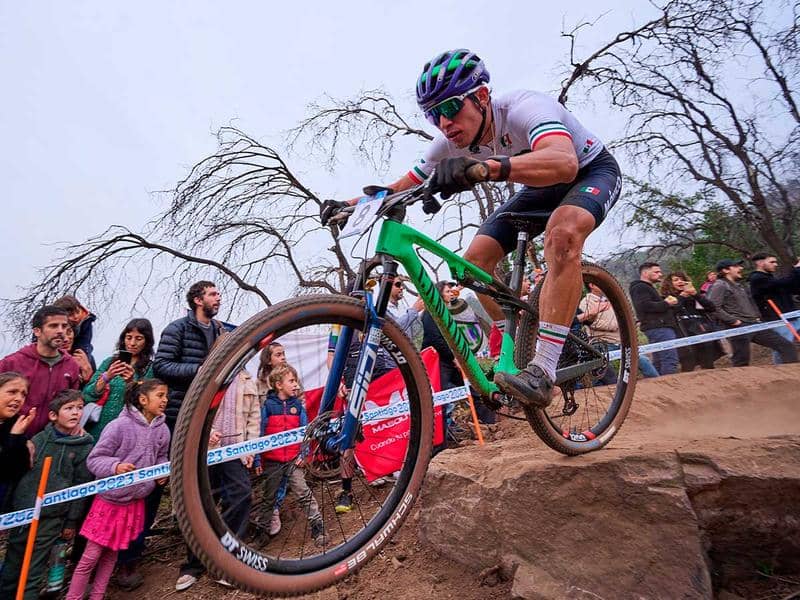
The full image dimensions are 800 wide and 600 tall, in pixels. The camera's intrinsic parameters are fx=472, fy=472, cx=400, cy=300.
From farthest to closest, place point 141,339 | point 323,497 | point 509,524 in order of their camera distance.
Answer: point 141,339, point 509,524, point 323,497

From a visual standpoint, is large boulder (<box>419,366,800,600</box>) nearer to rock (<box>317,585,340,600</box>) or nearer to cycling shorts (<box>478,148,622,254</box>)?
rock (<box>317,585,340,600</box>)

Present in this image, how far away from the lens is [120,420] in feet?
13.0

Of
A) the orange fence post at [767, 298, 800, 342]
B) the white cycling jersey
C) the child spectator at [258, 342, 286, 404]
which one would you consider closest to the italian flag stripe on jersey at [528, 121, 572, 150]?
the white cycling jersey

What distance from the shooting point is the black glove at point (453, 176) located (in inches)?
78.4

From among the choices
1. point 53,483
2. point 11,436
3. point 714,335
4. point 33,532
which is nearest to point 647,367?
point 714,335

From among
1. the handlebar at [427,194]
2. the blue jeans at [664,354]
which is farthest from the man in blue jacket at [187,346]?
the blue jeans at [664,354]

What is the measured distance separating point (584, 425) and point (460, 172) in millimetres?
3045

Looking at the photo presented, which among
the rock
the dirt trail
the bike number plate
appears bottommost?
the rock

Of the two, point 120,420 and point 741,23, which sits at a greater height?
point 741,23

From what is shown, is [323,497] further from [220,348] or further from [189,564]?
[189,564]

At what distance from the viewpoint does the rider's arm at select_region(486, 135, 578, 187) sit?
222 centimetres

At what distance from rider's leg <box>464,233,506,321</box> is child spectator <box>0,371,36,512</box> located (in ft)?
11.5

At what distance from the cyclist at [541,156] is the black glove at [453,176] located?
352 mm

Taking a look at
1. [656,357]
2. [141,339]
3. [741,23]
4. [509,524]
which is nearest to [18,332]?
[141,339]
